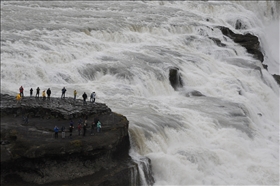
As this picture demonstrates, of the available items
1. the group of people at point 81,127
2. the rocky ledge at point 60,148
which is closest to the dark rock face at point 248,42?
the rocky ledge at point 60,148

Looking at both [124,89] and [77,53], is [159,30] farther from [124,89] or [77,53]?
[124,89]

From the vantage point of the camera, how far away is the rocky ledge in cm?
1426

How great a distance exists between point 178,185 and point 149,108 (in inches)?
232

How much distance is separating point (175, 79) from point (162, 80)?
1.05 meters

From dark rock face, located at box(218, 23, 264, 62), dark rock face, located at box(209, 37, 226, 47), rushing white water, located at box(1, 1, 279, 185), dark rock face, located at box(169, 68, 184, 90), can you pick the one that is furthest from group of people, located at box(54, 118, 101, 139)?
dark rock face, located at box(218, 23, 264, 62)

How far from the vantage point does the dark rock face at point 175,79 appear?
27.2 metres

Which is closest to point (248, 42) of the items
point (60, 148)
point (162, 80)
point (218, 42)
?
point (218, 42)

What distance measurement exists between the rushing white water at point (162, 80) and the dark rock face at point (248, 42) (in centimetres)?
83

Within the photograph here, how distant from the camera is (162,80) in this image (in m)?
26.8

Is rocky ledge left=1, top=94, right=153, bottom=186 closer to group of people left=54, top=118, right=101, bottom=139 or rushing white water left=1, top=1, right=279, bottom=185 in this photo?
group of people left=54, top=118, right=101, bottom=139

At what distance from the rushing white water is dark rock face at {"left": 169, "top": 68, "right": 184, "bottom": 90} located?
31cm

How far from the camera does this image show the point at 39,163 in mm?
14438

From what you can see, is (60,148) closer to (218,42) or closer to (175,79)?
(175,79)

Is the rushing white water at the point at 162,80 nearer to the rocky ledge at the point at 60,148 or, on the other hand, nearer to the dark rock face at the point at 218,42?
the dark rock face at the point at 218,42
